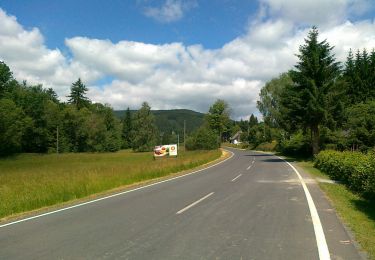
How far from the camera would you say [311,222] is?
9.97 metres

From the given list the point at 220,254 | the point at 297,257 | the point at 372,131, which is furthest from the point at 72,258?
the point at 372,131

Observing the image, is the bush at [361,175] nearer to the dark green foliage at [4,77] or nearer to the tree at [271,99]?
the tree at [271,99]

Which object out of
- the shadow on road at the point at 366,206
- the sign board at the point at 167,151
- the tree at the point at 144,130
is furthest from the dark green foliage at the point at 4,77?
the shadow on road at the point at 366,206

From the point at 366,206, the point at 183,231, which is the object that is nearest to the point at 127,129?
the point at 366,206

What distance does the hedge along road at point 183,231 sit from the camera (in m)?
7.17

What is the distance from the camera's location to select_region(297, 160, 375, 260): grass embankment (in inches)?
320

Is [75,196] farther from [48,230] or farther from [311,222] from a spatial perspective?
[311,222]

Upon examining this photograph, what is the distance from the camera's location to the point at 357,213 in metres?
→ 11.5

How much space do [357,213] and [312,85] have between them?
3560cm

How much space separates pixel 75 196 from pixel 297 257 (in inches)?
433

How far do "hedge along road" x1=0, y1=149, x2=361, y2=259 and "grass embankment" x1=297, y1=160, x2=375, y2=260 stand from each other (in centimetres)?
29

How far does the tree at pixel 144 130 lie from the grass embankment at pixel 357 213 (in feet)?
342

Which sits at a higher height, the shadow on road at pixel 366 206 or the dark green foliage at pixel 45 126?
the dark green foliage at pixel 45 126

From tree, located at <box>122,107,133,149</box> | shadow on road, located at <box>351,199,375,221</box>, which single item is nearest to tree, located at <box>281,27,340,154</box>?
shadow on road, located at <box>351,199,375,221</box>
